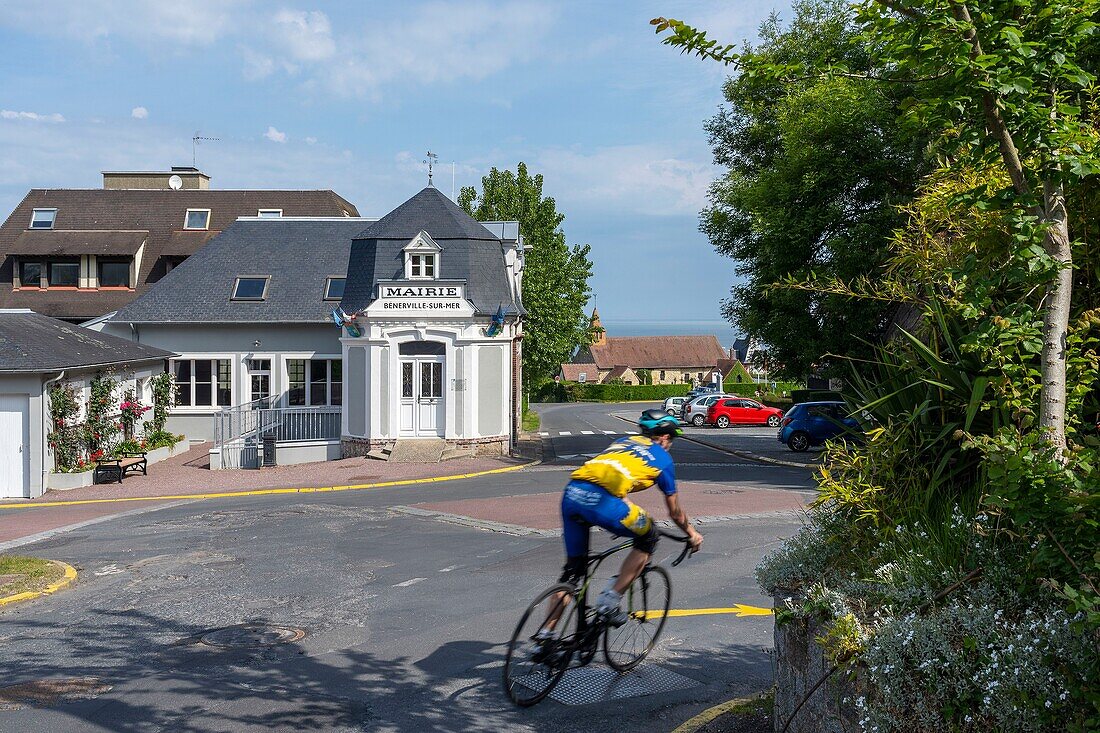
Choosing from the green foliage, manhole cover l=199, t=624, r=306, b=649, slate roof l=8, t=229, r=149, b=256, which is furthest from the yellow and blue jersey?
slate roof l=8, t=229, r=149, b=256

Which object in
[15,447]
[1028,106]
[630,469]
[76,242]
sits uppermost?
[76,242]

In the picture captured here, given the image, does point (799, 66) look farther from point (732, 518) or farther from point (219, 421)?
point (219, 421)

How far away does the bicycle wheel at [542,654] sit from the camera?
6473 millimetres

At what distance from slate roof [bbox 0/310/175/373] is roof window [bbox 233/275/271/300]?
15.4 feet

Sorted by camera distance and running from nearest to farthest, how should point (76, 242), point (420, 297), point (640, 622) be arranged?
point (640, 622) → point (420, 297) → point (76, 242)

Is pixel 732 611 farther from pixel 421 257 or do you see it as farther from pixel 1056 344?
→ pixel 421 257

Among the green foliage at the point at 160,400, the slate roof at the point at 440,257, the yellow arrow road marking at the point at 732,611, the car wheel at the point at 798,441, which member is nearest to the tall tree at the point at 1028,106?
the yellow arrow road marking at the point at 732,611

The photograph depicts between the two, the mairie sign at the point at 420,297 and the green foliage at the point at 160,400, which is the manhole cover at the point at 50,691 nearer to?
the mairie sign at the point at 420,297

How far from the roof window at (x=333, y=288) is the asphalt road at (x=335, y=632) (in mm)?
18168

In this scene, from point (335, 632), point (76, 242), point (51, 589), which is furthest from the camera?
point (76, 242)

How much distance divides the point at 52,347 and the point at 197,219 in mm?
21122

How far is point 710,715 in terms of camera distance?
5934mm

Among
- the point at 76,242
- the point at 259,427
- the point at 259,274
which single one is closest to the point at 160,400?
the point at 259,427

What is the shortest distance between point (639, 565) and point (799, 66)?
3.51 meters
